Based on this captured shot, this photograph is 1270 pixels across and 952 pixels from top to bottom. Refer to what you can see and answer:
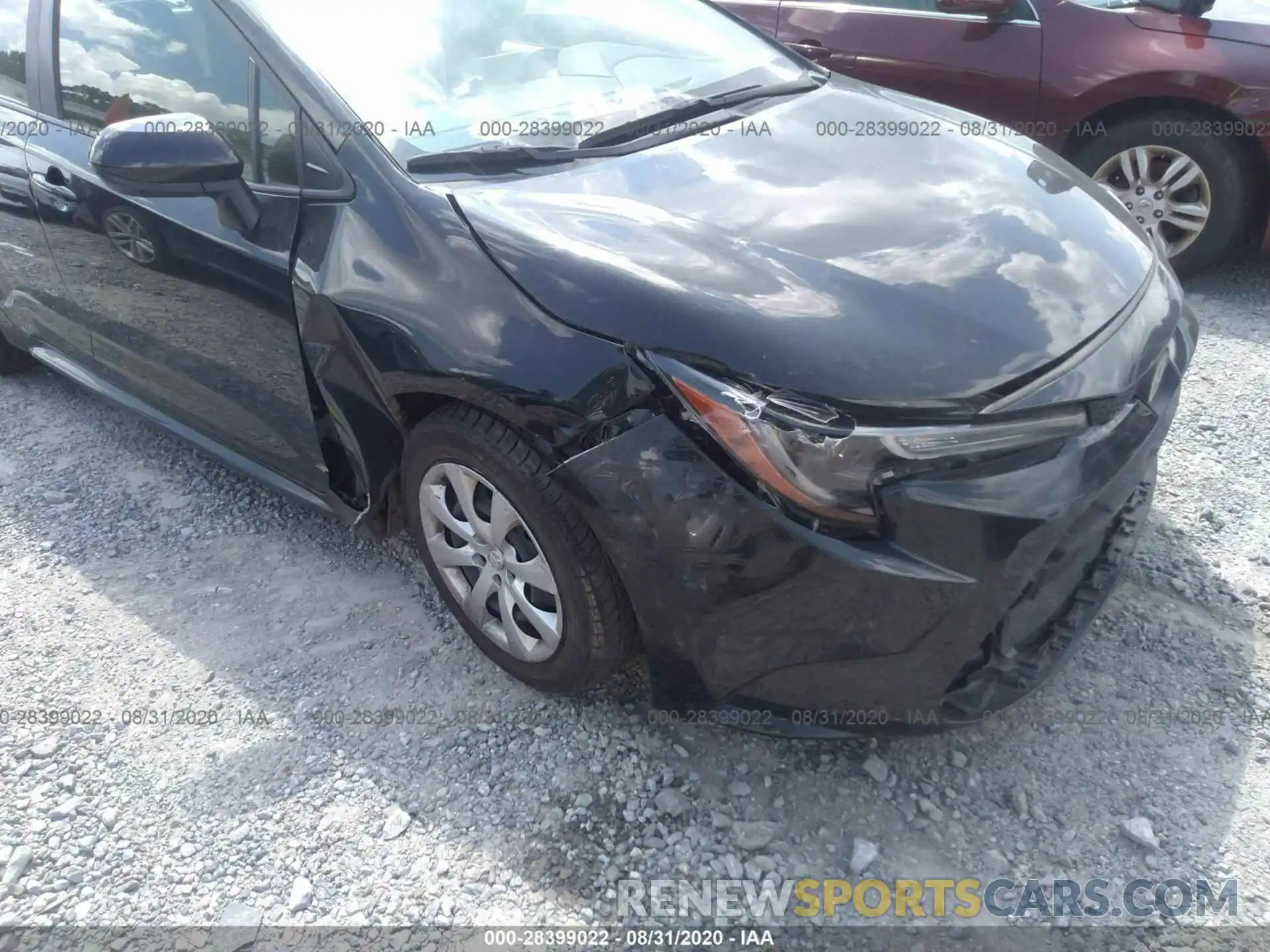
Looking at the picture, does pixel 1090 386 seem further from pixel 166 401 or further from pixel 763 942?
pixel 166 401

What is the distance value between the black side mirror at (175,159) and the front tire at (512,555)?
759mm

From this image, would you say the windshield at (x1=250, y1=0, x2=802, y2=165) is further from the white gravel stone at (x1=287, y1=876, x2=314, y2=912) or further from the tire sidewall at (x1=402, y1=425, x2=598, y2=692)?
the white gravel stone at (x1=287, y1=876, x2=314, y2=912)

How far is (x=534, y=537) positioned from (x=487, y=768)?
58 cm

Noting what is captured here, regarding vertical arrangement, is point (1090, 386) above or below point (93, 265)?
above

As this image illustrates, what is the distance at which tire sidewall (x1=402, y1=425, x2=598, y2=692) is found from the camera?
1.98 metres

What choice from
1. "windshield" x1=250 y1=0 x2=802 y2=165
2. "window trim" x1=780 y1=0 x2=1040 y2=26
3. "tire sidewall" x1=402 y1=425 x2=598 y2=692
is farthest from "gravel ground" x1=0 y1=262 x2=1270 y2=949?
"window trim" x1=780 y1=0 x2=1040 y2=26

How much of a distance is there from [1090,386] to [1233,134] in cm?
299

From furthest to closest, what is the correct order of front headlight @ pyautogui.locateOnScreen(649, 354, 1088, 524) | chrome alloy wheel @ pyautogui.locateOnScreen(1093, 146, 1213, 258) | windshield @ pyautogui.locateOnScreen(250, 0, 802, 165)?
chrome alloy wheel @ pyautogui.locateOnScreen(1093, 146, 1213, 258), windshield @ pyautogui.locateOnScreen(250, 0, 802, 165), front headlight @ pyautogui.locateOnScreen(649, 354, 1088, 524)

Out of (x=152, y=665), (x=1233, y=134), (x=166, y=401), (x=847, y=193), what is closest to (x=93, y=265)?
(x=166, y=401)

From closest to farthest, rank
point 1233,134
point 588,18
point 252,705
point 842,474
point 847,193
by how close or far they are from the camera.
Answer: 1. point 842,474
2. point 847,193
3. point 252,705
4. point 588,18
5. point 1233,134

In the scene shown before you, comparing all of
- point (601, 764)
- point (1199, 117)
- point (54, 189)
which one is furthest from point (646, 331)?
point (1199, 117)

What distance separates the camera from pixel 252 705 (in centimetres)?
240

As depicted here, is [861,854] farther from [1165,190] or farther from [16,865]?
[1165,190]

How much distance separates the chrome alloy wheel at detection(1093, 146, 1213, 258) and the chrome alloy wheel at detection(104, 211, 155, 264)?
3765 millimetres
